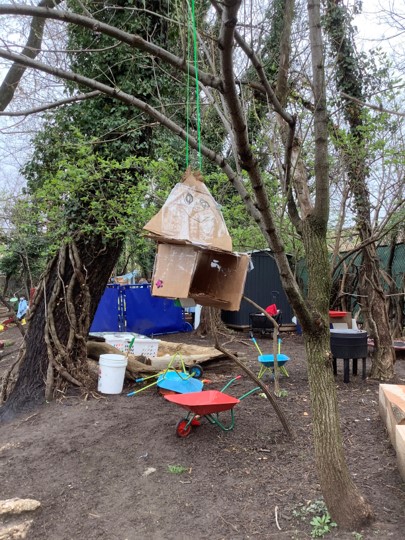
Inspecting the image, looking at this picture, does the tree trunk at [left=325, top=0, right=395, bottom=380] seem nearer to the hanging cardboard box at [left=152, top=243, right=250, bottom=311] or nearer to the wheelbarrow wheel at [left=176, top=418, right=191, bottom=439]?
the wheelbarrow wheel at [left=176, top=418, right=191, bottom=439]

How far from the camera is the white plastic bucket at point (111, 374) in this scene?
5.41m

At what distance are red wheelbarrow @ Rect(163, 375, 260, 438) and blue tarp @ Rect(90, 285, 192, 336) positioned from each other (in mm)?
7324

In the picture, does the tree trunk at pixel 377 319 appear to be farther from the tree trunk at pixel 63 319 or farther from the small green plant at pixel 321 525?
the small green plant at pixel 321 525

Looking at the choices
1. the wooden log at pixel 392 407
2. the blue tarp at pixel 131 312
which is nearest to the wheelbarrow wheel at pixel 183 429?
the wooden log at pixel 392 407

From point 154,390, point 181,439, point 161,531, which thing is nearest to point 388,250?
point 154,390

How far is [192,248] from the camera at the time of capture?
236cm

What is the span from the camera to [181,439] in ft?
13.3

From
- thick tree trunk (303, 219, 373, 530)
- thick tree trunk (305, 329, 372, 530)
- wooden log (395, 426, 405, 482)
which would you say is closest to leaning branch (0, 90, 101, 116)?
thick tree trunk (303, 219, 373, 530)

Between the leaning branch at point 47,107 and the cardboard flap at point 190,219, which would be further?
the leaning branch at point 47,107

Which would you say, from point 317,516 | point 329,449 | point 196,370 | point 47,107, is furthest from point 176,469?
point 196,370

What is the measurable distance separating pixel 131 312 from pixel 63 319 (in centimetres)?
579

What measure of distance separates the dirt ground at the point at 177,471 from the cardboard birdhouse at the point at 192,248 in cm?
135

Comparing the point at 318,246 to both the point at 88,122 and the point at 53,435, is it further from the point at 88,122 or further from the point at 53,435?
the point at 88,122

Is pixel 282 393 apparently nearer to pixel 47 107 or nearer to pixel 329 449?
pixel 329 449
